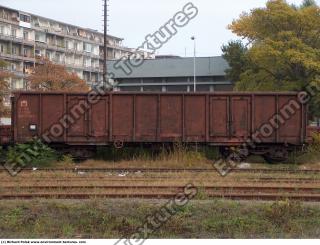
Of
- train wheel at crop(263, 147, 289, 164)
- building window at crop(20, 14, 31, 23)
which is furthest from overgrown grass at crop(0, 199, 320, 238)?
building window at crop(20, 14, 31, 23)

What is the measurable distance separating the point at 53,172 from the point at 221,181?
5.23 metres

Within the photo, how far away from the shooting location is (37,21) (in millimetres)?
104500

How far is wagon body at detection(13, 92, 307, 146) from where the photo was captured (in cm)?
1920

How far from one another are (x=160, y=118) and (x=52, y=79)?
42.8 m

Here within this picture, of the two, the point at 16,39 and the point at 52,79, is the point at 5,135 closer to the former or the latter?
the point at 52,79

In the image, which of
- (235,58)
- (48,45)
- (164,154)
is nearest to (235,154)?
(164,154)

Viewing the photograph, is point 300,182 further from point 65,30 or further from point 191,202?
point 65,30

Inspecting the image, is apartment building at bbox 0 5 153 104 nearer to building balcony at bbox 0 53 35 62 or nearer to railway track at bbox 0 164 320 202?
building balcony at bbox 0 53 35 62

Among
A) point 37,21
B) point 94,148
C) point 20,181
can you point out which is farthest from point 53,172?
point 37,21

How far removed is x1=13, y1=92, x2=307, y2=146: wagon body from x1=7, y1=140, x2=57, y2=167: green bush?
614mm

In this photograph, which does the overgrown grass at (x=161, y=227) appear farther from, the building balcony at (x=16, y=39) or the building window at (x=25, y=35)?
the building window at (x=25, y=35)

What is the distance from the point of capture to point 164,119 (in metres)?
19.5

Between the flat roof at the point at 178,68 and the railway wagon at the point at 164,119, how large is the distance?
61.0m

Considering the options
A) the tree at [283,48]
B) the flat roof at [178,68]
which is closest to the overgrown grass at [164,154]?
the tree at [283,48]
